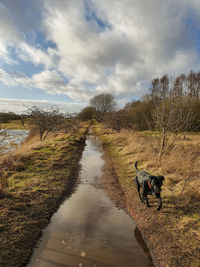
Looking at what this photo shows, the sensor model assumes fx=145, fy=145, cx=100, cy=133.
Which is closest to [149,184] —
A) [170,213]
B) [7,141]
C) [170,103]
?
[170,213]

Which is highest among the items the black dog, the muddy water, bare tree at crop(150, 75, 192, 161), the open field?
bare tree at crop(150, 75, 192, 161)

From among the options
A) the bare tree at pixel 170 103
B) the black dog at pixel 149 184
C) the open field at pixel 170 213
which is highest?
the bare tree at pixel 170 103

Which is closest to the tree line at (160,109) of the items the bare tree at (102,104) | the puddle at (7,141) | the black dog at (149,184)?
the bare tree at (102,104)

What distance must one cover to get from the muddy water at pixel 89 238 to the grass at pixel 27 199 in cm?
32

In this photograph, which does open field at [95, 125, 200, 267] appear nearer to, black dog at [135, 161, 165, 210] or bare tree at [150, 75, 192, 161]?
black dog at [135, 161, 165, 210]

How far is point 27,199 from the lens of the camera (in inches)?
205

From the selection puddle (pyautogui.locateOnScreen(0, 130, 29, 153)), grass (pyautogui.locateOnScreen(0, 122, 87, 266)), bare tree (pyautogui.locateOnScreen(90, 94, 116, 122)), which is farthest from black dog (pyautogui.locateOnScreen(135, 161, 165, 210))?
bare tree (pyautogui.locateOnScreen(90, 94, 116, 122))

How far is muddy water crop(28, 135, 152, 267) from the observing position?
3.20m

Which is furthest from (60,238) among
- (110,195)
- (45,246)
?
(110,195)

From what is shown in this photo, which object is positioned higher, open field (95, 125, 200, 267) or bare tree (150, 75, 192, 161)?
bare tree (150, 75, 192, 161)

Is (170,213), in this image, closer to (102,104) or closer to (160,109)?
(160,109)

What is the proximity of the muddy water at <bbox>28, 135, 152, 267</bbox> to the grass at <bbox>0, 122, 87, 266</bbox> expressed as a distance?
32 cm

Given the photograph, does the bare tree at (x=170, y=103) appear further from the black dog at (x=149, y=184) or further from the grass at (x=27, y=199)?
the grass at (x=27, y=199)

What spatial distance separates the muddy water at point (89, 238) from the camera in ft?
10.5
